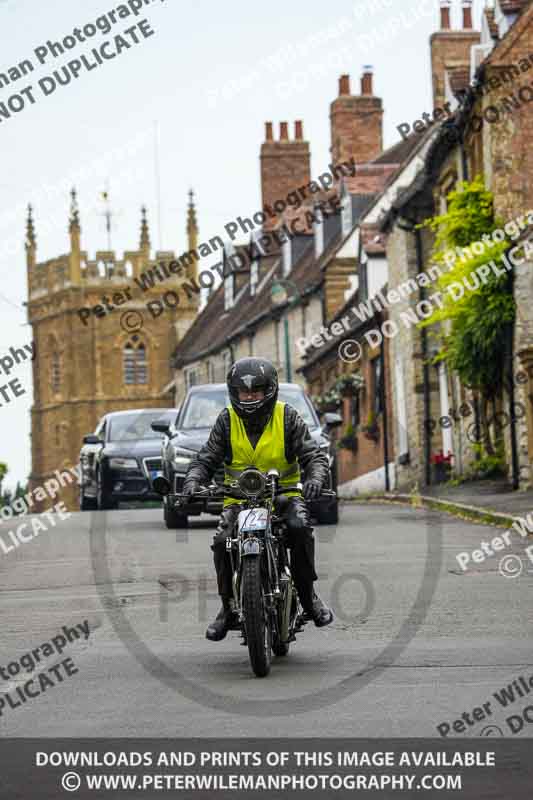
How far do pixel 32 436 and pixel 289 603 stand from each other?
10919 centimetres

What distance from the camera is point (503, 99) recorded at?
2834 centimetres

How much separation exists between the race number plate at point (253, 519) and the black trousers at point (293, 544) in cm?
21

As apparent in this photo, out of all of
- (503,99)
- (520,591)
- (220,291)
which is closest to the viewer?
(520,591)

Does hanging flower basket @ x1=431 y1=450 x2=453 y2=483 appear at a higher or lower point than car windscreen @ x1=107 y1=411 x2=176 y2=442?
lower

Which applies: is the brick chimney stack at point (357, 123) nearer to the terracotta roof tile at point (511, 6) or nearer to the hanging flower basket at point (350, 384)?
the hanging flower basket at point (350, 384)

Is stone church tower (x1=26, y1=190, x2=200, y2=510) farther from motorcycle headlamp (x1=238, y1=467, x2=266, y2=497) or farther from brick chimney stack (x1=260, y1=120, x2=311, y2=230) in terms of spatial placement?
motorcycle headlamp (x1=238, y1=467, x2=266, y2=497)

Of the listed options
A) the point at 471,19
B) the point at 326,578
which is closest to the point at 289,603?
the point at 326,578

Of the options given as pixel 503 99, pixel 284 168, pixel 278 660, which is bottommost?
pixel 278 660

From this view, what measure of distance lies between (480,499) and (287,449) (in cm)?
1668

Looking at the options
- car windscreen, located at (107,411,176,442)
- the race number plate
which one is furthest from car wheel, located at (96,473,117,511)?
the race number plate

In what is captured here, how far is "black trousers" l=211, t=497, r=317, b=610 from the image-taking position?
28.7ft

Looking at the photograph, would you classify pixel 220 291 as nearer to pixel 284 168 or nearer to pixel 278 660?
pixel 284 168

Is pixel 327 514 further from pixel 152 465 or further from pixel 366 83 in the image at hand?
pixel 366 83
